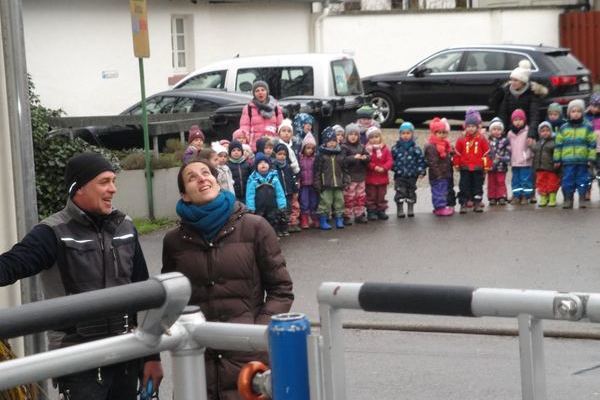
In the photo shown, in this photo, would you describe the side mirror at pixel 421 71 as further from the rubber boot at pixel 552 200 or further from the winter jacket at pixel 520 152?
the rubber boot at pixel 552 200

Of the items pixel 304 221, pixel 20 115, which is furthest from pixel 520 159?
pixel 20 115

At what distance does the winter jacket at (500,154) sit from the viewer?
16.0m

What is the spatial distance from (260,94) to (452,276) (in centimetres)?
508

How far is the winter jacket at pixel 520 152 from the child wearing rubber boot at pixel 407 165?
1320mm

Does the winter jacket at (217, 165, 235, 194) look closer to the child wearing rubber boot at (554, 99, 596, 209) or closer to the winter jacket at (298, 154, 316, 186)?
the winter jacket at (298, 154, 316, 186)

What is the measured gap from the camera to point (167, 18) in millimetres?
28188

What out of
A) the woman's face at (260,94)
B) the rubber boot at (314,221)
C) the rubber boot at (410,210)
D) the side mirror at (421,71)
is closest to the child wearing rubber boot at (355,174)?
the rubber boot at (314,221)

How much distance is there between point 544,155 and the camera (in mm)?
15875

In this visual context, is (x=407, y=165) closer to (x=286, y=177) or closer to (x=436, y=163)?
(x=436, y=163)

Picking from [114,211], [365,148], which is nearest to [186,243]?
[114,211]

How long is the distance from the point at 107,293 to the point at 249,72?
20.2 metres

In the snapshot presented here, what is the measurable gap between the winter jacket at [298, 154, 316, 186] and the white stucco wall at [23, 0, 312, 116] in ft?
35.2

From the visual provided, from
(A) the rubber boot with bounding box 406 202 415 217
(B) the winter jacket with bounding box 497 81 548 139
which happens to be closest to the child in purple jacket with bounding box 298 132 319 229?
(A) the rubber boot with bounding box 406 202 415 217

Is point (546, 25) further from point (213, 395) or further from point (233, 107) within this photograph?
point (213, 395)
